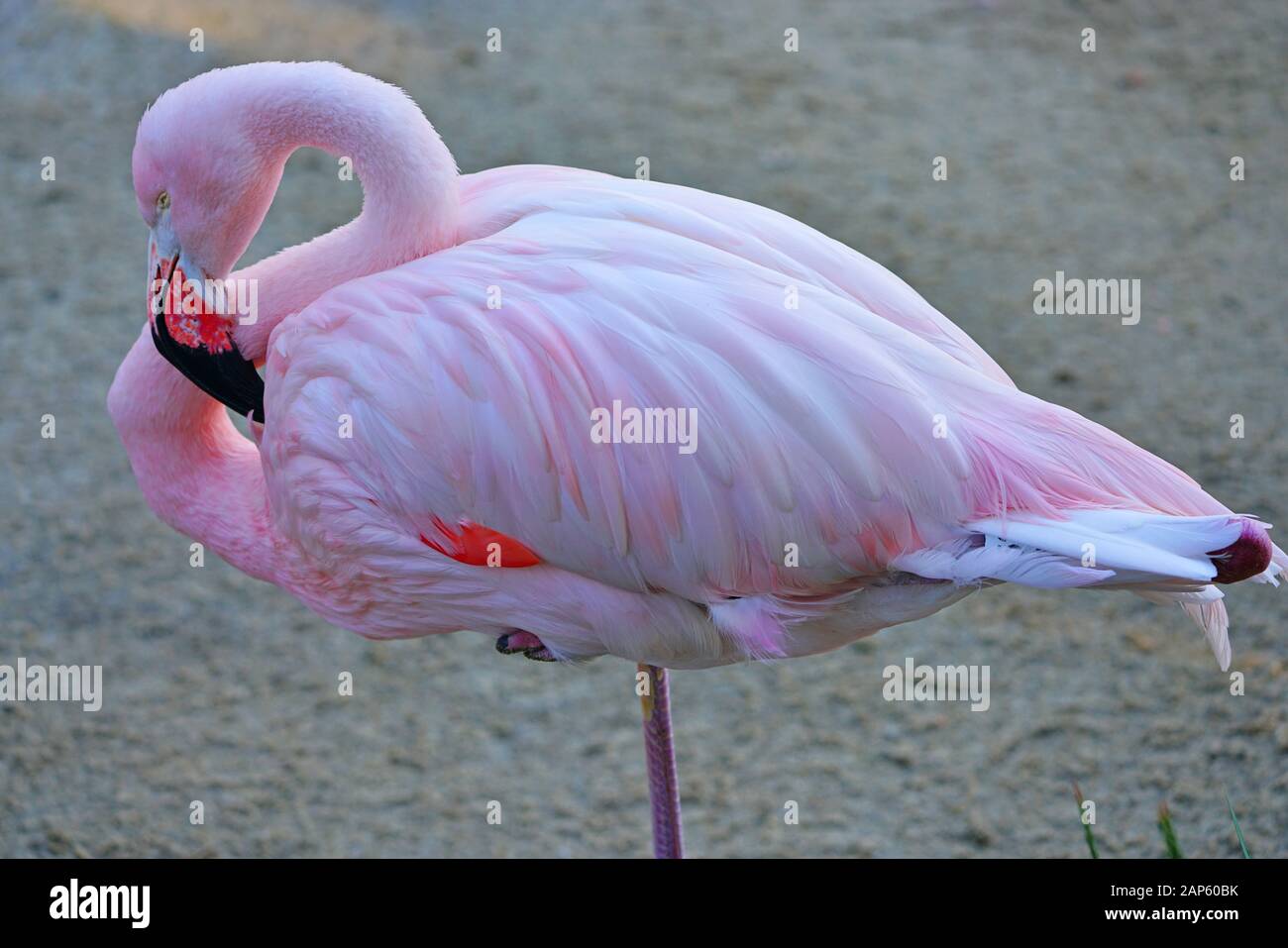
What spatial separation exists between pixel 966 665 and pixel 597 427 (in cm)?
172

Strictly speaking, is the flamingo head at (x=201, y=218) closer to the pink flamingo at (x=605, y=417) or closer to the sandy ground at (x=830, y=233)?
the pink flamingo at (x=605, y=417)

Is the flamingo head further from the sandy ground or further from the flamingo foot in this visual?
the sandy ground

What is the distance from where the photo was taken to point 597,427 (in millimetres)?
1962

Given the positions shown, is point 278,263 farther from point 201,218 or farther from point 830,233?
point 830,233

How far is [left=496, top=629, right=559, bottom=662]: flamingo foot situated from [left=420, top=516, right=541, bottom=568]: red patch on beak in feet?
0.53

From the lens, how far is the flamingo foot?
2164 mm

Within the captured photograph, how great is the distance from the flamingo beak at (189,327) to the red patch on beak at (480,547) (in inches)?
17.9

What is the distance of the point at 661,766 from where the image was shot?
99.4 inches

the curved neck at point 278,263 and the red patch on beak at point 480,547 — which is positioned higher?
the curved neck at point 278,263

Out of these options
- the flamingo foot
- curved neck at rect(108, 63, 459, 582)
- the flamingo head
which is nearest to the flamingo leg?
the flamingo foot

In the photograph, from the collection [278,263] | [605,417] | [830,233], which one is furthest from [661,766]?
[830,233]

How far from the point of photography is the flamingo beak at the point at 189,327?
2195 mm

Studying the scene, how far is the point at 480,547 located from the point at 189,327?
603 millimetres

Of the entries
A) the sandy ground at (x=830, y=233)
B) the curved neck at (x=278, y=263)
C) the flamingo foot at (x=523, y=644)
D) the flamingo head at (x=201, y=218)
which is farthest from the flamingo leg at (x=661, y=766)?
the flamingo head at (x=201, y=218)
